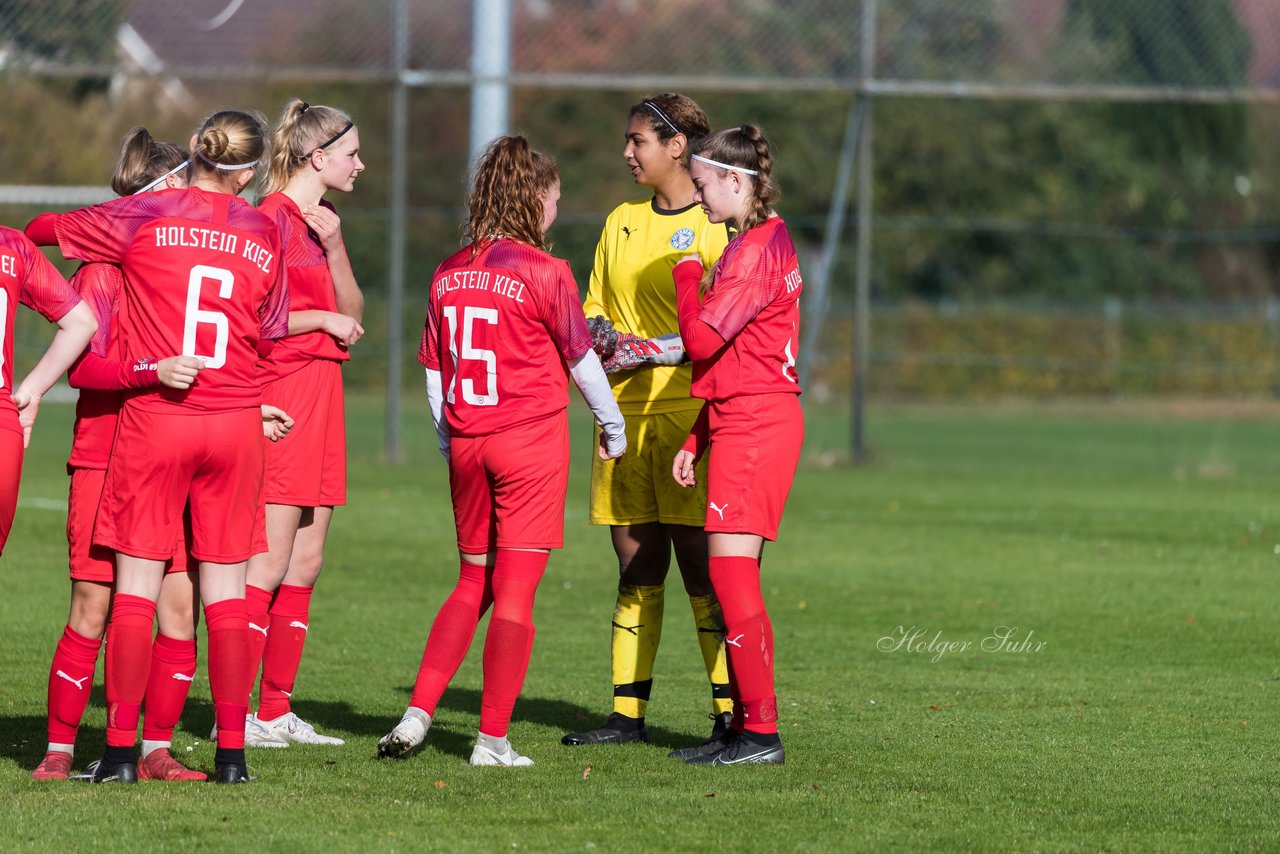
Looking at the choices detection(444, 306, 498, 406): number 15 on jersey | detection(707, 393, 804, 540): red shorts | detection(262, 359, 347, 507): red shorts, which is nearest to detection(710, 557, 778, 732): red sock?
detection(707, 393, 804, 540): red shorts

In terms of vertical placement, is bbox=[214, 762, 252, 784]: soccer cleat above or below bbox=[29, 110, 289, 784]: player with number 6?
below

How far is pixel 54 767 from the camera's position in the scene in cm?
535

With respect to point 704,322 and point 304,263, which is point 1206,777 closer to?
point 704,322

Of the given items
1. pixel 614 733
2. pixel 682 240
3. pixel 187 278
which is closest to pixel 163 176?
pixel 187 278

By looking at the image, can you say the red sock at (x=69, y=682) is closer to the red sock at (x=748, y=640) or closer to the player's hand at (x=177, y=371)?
the player's hand at (x=177, y=371)

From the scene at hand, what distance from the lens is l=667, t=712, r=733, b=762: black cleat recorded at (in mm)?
5914

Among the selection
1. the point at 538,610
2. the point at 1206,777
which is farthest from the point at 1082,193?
the point at 1206,777

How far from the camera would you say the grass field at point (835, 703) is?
4.89 meters

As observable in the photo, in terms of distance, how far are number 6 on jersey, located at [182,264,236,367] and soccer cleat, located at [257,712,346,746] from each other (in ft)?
5.25

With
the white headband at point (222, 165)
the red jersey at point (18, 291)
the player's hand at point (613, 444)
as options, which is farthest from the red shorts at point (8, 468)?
the player's hand at point (613, 444)

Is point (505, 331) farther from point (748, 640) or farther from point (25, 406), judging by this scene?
point (25, 406)

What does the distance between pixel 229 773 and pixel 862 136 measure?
12.9 m

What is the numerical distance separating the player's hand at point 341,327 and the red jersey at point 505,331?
43 cm

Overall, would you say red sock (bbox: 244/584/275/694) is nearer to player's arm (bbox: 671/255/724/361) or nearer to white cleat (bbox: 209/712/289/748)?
A: white cleat (bbox: 209/712/289/748)
